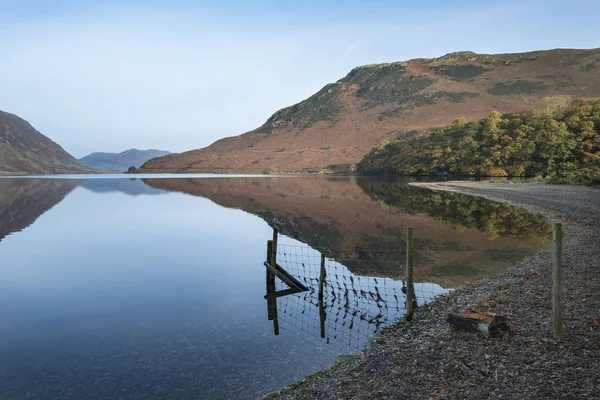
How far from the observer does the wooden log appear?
34.6ft

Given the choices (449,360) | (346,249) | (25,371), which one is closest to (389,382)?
(449,360)

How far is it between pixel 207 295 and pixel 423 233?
20.2 metres

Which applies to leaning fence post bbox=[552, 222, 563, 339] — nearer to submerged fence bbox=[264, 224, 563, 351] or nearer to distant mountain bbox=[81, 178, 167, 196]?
submerged fence bbox=[264, 224, 563, 351]

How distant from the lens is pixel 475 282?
18422mm

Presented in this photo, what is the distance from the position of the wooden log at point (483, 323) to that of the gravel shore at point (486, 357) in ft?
0.63

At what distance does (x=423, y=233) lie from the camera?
34.5 meters

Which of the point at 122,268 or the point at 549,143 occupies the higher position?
the point at 549,143

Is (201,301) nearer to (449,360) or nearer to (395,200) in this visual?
(449,360)

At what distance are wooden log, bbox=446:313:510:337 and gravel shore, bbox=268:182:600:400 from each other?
19cm

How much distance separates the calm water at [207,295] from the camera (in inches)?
458

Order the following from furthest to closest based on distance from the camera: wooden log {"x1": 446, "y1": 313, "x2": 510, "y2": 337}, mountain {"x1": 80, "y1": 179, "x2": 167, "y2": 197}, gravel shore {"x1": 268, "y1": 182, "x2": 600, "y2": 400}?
mountain {"x1": 80, "y1": 179, "x2": 167, "y2": 197}, wooden log {"x1": 446, "y1": 313, "x2": 510, "y2": 337}, gravel shore {"x1": 268, "y1": 182, "x2": 600, "y2": 400}

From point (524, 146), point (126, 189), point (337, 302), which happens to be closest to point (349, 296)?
point (337, 302)

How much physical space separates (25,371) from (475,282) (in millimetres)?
16214

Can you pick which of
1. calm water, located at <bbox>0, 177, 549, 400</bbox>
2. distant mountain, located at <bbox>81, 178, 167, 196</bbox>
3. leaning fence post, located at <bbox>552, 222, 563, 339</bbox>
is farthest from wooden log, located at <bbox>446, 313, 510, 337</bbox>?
distant mountain, located at <bbox>81, 178, 167, 196</bbox>
